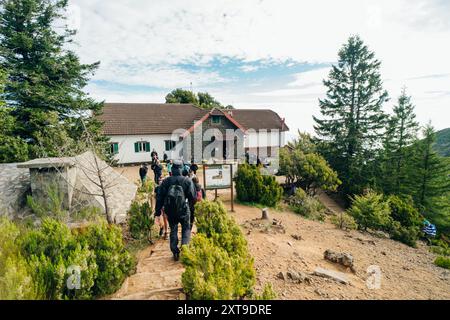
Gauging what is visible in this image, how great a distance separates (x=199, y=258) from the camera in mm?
3268

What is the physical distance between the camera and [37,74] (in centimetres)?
1330

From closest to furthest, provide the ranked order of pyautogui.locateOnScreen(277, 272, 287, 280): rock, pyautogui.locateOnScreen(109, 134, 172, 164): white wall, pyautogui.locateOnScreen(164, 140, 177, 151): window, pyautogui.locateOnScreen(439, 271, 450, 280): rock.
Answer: pyautogui.locateOnScreen(277, 272, 287, 280): rock, pyautogui.locateOnScreen(439, 271, 450, 280): rock, pyautogui.locateOnScreen(109, 134, 172, 164): white wall, pyautogui.locateOnScreen(164, 140, 177, 151): window

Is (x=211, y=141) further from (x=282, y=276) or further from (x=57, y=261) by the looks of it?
(x=57, y=261)

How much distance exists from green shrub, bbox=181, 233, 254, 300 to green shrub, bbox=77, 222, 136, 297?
140cm

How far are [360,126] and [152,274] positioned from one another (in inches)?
929

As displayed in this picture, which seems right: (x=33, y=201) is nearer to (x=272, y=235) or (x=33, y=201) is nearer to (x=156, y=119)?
(x=272, y=235)

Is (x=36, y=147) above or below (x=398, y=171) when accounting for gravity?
above

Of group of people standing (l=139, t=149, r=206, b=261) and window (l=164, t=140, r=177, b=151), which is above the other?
window (l=164, t=140, r=177, b=151)

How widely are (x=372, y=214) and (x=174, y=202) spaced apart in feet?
36.3

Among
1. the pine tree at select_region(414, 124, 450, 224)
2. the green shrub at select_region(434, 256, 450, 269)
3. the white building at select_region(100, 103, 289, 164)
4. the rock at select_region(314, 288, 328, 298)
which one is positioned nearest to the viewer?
the rock at select_region(314, 288, 328, 298)

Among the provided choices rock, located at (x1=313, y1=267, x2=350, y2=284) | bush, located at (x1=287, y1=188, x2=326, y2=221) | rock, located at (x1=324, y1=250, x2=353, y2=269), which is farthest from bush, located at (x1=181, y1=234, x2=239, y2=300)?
bush, located at (x1=287, y1=188, x2=326, y2=221)

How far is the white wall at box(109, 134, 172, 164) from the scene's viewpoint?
946 inches

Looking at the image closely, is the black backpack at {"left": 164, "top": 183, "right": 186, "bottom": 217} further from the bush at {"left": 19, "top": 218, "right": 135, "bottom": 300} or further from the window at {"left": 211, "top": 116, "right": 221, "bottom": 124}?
the window at {"left": 211, "top": 116, "right": 221, "bottom": 124}
